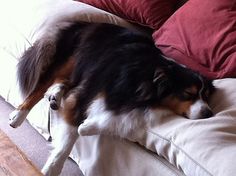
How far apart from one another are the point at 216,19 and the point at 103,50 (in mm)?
518

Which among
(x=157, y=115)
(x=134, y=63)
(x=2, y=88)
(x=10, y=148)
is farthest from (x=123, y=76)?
(x=2, y=88)

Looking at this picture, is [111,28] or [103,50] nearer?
[103,50]

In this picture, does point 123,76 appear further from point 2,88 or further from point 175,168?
point 2,88

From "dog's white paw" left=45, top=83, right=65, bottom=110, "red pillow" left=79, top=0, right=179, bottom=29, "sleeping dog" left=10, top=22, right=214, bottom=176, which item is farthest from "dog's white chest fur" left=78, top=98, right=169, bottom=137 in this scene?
"red pillow" left=79, top=0, right=179, bottom=29

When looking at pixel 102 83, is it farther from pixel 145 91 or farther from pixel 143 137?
pixel 143 137

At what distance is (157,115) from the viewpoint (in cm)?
133

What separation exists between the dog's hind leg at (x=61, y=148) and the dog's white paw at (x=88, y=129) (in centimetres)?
11

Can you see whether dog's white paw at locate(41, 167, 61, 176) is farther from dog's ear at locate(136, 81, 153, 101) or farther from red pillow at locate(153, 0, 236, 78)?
red pillow at locate(153, 0, 236, 78)

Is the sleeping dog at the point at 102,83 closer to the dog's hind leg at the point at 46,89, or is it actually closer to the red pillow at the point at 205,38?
the dog's hind leg at the point at 46,89

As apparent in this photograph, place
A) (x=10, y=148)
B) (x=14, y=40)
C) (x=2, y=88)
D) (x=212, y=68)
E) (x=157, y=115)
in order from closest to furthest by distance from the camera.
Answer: (x=10, y=148), (x=157, y=115), (x=212, y=68), (x=14, y=40), (x=2, y=88)

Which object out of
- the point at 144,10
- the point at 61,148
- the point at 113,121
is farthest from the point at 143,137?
the point at 144,10

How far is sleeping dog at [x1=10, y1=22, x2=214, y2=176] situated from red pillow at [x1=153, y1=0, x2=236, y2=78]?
0.14 metres

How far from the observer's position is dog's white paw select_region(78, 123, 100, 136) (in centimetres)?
141

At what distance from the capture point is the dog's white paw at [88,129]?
141 cm
